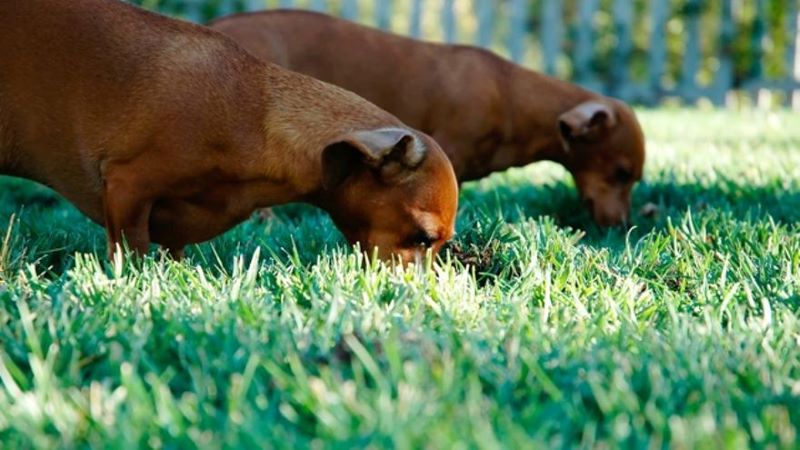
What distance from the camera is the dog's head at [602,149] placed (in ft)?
18.4

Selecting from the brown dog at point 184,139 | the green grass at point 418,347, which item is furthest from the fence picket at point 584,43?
the brown dog at point 184,139

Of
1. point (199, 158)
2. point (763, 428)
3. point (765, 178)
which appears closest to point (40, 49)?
point (199, 158)

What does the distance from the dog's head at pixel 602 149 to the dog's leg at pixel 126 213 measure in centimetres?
270

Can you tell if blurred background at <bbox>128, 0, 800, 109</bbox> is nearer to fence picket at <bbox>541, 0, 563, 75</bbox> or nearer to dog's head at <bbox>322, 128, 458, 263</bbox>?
fence picket at <bbox>541, 0, 563, 75</bbox>

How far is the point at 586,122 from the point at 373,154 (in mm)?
2500

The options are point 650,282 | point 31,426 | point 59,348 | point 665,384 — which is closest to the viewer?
point 31,426

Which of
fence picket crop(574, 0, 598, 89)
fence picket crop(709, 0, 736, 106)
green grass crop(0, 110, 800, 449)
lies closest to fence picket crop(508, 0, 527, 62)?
fence picket crop(574, 0, 598, 89)

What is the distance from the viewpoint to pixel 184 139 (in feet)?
11.0

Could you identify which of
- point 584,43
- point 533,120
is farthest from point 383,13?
point 533,120

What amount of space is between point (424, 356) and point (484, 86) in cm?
366

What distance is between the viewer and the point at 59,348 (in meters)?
2.31

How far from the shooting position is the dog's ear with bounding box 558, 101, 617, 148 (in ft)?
18.5

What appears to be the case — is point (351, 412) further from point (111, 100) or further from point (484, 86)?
point (484, 86)

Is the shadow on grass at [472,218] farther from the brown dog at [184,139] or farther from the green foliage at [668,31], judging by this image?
the green foliage at [668,31]
